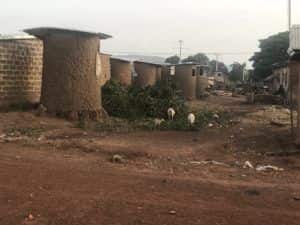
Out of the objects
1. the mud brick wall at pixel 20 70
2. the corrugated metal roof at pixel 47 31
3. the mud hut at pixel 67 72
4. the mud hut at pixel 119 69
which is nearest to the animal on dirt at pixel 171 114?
the mud hut at pixel 67 72

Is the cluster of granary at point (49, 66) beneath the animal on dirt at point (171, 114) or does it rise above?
above

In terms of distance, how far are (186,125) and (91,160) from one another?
540 centimetres

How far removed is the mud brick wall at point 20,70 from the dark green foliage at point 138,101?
7.61ft

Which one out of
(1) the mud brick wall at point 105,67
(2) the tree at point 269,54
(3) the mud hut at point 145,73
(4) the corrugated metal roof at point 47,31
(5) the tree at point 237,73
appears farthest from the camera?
(5) the tree at point 237,73

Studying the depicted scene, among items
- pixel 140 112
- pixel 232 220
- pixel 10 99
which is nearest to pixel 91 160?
pixel 232 220

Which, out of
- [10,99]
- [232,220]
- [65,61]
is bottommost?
[232,220]

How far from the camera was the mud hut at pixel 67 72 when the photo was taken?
45.0 ft

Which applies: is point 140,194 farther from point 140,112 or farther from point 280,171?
point 140,112

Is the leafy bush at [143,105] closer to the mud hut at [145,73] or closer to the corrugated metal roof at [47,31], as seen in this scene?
the corrugated metal roof at [47,31]

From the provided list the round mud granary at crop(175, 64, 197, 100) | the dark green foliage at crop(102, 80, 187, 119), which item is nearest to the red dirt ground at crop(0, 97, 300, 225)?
the dark green foliage at crop(102, 80, 187, 119)

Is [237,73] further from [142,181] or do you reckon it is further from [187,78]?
[142,181]

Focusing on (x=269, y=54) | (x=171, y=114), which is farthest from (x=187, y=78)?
(x=269, y=54)

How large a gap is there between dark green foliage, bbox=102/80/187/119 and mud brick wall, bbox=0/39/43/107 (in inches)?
91.4

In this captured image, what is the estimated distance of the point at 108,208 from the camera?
17.3ft
